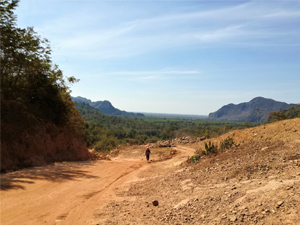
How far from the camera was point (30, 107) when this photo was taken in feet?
47.6

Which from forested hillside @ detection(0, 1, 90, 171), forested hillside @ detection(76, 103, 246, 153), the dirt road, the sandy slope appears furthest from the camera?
forested hillside @ detection(76, 103, 246, 153)

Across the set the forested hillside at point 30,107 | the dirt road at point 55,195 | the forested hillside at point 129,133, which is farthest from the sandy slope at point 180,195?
the forested hillside at point 129,133

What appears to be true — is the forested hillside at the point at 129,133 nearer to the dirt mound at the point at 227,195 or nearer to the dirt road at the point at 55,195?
the dirt road at the point at 55,195

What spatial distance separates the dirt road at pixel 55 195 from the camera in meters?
5.87

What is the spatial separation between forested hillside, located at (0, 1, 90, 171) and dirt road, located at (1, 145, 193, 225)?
75.7 inches

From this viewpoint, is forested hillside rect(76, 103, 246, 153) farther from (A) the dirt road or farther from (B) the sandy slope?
(B) the sandy slope

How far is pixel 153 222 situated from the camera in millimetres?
5406

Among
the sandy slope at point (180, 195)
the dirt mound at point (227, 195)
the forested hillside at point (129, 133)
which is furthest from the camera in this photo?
the forested hillside at point (129, 133)

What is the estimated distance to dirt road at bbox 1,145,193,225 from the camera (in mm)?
5871

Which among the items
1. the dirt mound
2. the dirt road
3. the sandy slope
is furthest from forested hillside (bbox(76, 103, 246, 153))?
the dirt mound

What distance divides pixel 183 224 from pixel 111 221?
1769 millimetres

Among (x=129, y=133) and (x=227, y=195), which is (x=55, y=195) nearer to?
(x=227, y=195)

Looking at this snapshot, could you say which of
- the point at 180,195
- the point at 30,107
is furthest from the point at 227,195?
the point at 30,107

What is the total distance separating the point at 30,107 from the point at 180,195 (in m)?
11.5
